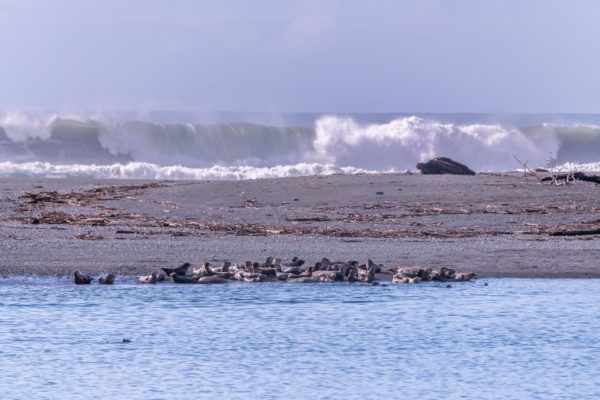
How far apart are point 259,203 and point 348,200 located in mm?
1527

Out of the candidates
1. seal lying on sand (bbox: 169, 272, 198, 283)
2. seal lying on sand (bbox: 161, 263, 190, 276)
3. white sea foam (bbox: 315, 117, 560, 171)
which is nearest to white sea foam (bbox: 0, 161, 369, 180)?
white sea foam (bbox: 315, 117, 560, 171)

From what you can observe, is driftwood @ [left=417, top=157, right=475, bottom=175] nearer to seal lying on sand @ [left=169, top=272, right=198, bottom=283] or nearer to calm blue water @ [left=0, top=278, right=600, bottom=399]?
calm blue water @ [left=0, top=278, right=600, bottom=399]

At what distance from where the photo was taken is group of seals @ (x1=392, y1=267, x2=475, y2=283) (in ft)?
45.6

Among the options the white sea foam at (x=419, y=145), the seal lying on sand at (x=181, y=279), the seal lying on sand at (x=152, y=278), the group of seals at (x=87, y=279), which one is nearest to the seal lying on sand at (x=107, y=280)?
the group of seals at (x=87, y=279)

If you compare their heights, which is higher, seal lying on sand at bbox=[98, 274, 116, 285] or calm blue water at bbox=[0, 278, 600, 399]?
seal lying on sand at bbox=[98, 274, 116, 285]

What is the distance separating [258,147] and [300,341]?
37.3 m

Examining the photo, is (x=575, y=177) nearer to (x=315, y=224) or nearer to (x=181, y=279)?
(x=315, y=224)

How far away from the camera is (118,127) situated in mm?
47312

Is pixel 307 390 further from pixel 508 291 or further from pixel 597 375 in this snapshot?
pixel 508 291

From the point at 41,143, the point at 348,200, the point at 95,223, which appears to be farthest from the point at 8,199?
the point at 41,143

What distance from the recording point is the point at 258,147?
157 feet

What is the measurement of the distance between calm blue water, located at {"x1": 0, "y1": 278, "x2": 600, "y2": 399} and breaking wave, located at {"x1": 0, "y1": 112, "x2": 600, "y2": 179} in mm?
23821

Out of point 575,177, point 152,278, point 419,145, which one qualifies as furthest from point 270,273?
point 419,145

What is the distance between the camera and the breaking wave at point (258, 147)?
3969 centimetres
